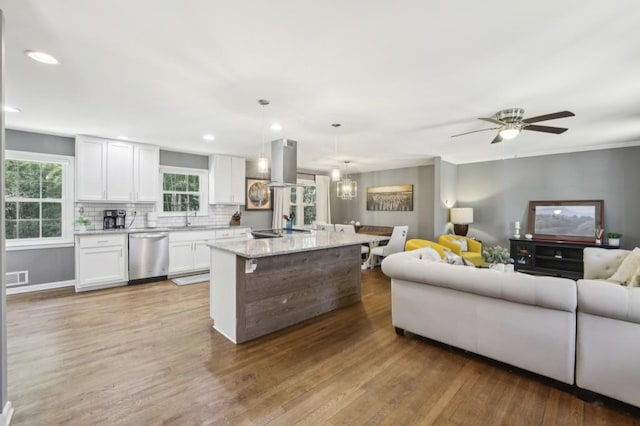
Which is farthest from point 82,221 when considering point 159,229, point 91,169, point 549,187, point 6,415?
point 549,187

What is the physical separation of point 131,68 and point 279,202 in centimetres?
501

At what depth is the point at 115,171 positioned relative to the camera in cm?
489

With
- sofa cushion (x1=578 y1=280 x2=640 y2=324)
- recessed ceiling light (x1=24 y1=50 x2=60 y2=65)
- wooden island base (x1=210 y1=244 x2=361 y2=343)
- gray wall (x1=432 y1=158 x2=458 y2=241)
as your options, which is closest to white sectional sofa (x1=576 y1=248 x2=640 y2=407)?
sofa cushion (x1=578 y1=280 x2=640 y2=324)

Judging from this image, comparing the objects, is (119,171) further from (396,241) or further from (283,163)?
(396,241)

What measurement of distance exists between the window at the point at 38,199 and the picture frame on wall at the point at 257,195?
10.4ft

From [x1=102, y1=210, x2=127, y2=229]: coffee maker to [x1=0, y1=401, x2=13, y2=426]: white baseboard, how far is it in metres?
3.78

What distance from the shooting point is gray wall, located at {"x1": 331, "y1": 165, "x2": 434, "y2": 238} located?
7.25 m

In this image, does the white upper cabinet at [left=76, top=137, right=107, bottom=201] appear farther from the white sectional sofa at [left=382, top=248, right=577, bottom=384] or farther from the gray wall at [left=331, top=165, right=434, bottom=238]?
the gray wall at [left=331, top=165, right=434, bottom=238]

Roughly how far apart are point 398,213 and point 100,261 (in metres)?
6.60

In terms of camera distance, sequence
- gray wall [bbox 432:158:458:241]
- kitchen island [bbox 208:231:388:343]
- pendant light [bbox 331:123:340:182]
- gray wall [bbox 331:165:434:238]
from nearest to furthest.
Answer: kitchen island [bbox 208:231:388:343]
pendant light [bbox 331:123:340:182]
gray wall [bbox 432:158:458:241]
gray wall [bbox 331:165:434:238]

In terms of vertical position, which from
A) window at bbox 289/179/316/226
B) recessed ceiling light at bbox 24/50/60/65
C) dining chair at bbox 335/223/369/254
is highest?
recessed ceiling light at bbox 24/50/60/65

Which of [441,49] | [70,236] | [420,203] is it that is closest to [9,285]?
[70,236]

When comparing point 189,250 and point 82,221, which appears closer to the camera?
point 82,221

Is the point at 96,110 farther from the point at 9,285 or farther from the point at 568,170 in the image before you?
the point at 568,170
